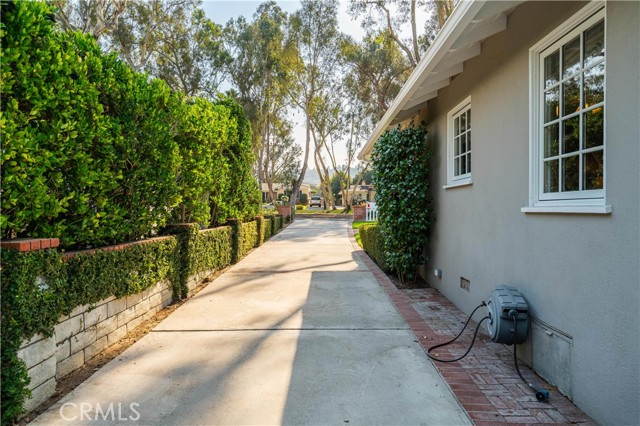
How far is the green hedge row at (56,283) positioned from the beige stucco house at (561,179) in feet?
12.9

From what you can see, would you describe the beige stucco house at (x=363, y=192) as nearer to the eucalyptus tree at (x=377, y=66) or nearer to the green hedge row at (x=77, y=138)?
the eucalyptus tree at (x=377, y=66)

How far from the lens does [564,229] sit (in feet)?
9.07

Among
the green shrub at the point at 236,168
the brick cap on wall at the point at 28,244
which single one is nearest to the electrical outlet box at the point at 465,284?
the brick cap on wall at the point at 28,244

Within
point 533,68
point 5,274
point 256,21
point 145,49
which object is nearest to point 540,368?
point 533,68

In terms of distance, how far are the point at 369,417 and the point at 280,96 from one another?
25.0m

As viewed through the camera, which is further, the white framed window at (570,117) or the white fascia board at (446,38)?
the white fascia board at (446,38)

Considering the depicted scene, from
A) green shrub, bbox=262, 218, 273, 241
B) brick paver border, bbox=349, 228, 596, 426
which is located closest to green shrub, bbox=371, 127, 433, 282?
brick paver border, bbox=349, 228, 596, 426

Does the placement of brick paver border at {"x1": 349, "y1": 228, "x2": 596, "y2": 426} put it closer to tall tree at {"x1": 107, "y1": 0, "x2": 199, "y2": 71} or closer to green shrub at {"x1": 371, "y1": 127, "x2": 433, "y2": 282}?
green shrub at {"x1": 371, "y1": 127, "x2": 433, "y2": 282}

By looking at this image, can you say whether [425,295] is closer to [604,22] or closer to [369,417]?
[369,417]

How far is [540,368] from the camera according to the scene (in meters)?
3.15

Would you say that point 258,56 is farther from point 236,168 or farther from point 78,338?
point 78,338

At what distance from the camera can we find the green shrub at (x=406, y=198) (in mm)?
6293

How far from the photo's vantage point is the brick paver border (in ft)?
8.37

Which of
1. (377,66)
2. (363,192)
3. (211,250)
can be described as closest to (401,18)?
(377,66)
